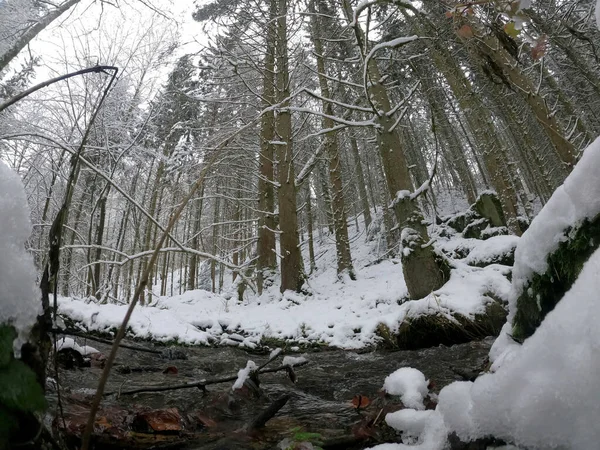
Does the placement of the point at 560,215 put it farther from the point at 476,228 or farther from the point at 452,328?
the point at 476,228

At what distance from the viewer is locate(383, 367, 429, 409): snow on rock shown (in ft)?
5.16

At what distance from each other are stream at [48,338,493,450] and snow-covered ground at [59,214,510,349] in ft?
3.17

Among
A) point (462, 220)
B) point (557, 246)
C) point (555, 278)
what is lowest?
point (555, 278)

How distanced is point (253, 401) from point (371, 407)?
655 millimetres

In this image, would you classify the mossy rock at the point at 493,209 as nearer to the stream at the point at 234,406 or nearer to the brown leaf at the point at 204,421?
the stream at the point at 234,406

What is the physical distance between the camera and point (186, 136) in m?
15.0

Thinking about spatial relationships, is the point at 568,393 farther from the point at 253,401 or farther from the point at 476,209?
the point at 476,209

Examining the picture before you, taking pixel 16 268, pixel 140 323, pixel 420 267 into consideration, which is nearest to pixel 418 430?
pixel 16 268

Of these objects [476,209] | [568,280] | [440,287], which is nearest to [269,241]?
[440,287]

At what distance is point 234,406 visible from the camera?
189 cm

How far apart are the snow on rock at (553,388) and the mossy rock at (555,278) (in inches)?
14.0

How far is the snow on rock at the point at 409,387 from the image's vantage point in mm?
1574

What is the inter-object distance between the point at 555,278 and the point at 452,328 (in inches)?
132

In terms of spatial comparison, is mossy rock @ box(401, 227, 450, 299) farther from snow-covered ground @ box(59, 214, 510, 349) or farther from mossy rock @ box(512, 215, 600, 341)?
mossy rock @ box(512, 215, 600, 341)
